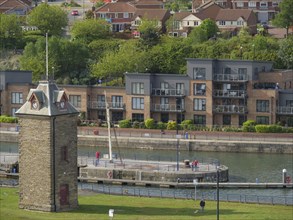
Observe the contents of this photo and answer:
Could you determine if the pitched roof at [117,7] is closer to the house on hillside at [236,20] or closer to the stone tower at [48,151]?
the house on hillside at [236,20]

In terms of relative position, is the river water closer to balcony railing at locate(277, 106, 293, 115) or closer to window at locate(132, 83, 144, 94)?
balcony railing at locate(277, 106, 293, 115)

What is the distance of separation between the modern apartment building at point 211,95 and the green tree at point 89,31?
3571 centimetres

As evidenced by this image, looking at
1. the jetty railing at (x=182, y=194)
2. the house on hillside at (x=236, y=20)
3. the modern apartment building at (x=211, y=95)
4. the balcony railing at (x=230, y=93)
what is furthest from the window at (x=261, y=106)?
the house on hillside at (x=236, y=20)

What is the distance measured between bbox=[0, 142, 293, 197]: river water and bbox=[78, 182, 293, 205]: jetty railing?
11.6 feet

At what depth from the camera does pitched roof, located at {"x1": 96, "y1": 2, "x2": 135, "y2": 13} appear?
171 metres

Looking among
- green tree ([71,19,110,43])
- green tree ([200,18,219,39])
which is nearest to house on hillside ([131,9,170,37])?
green tree ([71,19,110,43])

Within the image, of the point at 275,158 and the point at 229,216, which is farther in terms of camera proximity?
the point at 275,158

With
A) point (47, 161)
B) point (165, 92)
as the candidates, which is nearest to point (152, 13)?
point (165, 92)

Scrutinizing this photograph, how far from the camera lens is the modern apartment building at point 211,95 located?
116 meters

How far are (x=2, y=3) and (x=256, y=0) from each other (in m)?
35.3

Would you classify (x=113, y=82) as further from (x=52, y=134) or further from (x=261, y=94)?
(x=52, y=134)

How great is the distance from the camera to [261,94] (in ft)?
381

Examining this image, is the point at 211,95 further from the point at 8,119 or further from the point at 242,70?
the point at 8,119

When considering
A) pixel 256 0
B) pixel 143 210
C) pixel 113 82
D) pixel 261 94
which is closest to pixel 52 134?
pixel 143 210
